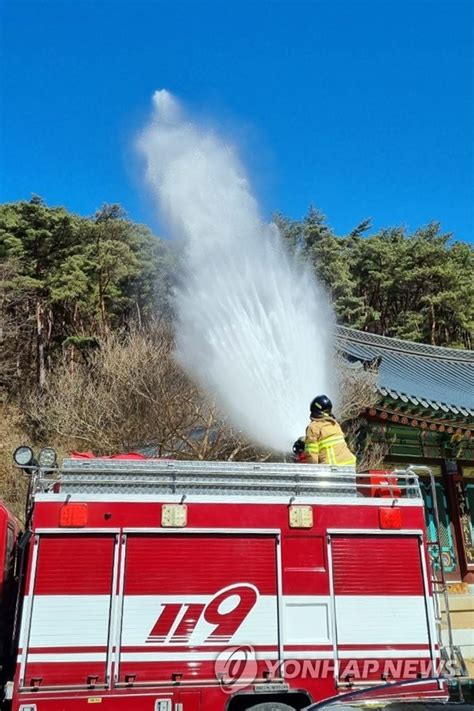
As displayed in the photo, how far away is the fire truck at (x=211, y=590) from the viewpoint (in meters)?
5.30

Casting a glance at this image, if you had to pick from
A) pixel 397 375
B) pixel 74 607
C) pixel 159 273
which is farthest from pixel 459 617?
pixel 159 273

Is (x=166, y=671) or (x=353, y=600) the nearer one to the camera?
(x=166, y=671)

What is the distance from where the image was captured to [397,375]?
17344 millimetres

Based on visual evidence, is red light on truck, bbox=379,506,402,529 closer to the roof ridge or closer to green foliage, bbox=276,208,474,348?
the roof ridge

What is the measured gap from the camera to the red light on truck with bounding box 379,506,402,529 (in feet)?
20.2

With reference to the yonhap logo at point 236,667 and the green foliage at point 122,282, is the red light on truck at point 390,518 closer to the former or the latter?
the yonhap logo at point 236,667

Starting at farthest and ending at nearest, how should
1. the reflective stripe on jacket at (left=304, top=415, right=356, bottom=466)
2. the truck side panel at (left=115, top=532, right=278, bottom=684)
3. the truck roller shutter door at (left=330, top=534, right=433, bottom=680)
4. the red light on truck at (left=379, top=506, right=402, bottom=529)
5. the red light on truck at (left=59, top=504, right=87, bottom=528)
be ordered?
1. the reflective stripe on jacket at (left=304, top=415, right=356, bottom=466)
2. the red light on truck at (left=379, top=506, right=402, bottom=529)
3. the truck roller shutter door at (left=330, top=534, right=433, bottom=680)
4. the red light on truck at (left=59, top=504, right=87, bottom=528)
5. the truck side panel at (left=115, top=532, right=278, bottom=684)

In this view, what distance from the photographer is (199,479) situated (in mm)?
6105

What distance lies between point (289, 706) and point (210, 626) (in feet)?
3.39

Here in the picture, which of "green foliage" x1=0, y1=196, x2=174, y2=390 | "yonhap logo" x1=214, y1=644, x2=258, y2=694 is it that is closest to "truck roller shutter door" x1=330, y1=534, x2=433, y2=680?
"yonhap logo" x1=214, y1=644, x2=258, y2=694

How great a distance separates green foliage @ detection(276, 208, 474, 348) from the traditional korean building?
70.0ft

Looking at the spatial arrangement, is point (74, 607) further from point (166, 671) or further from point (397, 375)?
point (397, 375)

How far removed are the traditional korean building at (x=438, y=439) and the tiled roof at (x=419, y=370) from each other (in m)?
0.04

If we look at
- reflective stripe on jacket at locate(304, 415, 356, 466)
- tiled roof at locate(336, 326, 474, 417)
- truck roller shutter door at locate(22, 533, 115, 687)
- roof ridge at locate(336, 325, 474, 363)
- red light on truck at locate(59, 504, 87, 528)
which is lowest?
truck roller shutter door at locate(22, 533, 115, 687)
